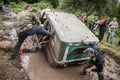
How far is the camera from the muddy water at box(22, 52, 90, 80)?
6039mm

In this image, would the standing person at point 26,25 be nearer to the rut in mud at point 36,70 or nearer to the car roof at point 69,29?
the car roof at point 69,29

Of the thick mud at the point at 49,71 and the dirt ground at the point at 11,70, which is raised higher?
the dirt ground at the point at 11,70

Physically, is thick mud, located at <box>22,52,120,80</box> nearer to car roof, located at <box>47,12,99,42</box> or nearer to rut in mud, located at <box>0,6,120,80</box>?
rut in mud, located at <box>0,6,120,80</box>

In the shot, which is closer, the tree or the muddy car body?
the muddy car body

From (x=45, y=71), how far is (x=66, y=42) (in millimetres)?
1553

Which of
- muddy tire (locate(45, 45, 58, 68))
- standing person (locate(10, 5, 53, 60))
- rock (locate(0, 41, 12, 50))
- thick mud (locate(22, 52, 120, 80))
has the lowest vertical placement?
thick mud (locate(22, 52, 120, 80))

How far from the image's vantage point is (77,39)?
5746mm

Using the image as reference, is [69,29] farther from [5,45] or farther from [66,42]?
[5,45]

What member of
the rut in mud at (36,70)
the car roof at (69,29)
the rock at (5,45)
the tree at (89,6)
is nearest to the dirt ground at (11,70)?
the rut in mud at (36,70)

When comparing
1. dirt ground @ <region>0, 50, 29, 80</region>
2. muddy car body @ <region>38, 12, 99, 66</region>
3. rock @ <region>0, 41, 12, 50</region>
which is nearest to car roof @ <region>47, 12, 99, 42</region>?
muddy car body @ <region>38, 12, 99, 66</region>

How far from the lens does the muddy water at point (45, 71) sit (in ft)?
19.8

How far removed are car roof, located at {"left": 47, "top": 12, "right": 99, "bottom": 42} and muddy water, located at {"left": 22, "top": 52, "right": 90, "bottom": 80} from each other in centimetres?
141

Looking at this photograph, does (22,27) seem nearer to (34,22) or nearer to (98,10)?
(34,22)

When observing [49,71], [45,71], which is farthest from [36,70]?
[49,71]
